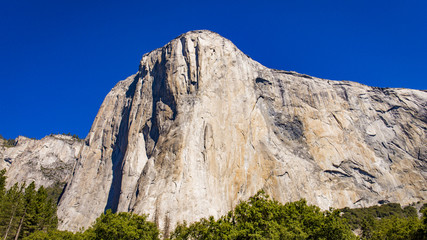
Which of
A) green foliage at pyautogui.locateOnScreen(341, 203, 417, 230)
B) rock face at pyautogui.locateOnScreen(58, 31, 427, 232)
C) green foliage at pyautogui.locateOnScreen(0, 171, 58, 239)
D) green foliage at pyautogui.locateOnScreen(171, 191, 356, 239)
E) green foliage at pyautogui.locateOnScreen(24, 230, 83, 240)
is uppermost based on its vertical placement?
rock face at pyautogui.locateOnScreen(58, 31, 427, 232)

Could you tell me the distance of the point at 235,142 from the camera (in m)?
79.4

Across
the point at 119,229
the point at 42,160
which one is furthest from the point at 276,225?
the point at 42,160

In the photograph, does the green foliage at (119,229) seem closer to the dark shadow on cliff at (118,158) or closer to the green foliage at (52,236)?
the green foliage at (52,236)

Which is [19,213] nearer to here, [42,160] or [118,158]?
[118,158]

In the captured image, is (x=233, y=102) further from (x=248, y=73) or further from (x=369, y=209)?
(x=369, y=209)

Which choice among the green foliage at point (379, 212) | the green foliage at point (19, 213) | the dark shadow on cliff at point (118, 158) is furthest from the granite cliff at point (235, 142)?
the green foliage at point (19, 213)

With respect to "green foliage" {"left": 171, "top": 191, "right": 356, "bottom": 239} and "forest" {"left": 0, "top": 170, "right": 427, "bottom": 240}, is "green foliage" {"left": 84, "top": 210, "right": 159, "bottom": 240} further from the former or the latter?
"green foliage" {"left": 171, "top": 191, "right": 356, "bottom": 239}

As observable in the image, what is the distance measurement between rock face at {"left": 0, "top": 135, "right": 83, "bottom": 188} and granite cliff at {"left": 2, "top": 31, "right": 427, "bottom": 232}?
117ft

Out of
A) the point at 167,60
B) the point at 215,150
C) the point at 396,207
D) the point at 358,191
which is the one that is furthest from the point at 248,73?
the point at 396,207

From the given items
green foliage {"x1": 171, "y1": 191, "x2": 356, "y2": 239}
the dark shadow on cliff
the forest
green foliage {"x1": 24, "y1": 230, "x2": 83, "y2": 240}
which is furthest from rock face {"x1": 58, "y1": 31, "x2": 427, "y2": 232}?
green foliage {"x1": 171, "y1": 191, "x2": 356, "y2": 239}

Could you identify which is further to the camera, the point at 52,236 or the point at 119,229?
the point at 52,236

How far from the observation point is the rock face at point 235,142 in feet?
229

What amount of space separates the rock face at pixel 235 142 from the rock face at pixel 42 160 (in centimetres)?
3634

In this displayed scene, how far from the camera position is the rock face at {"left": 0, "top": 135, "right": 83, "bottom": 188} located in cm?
12731
